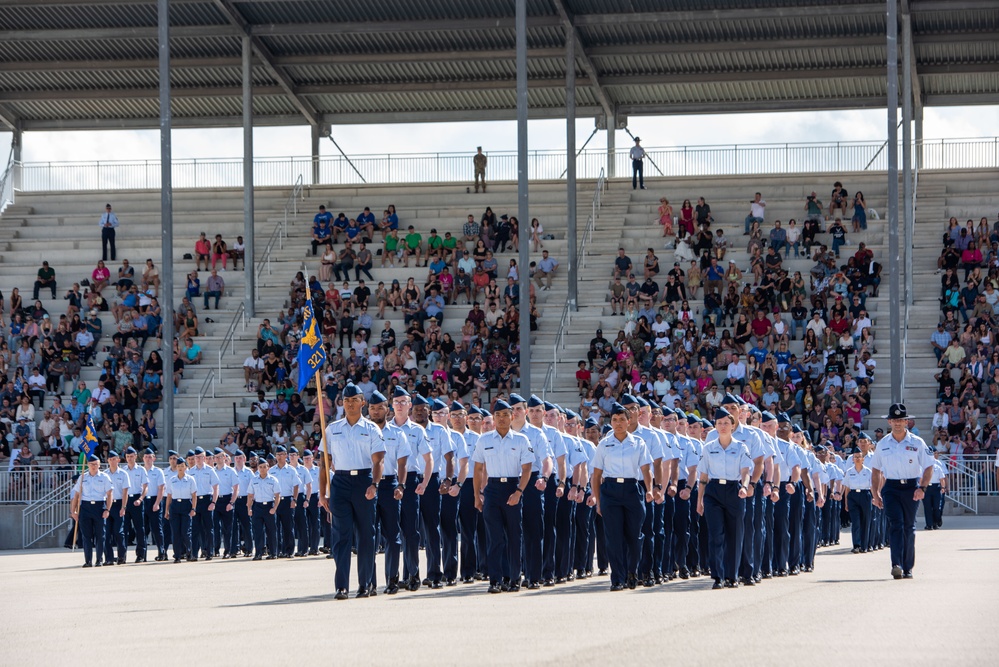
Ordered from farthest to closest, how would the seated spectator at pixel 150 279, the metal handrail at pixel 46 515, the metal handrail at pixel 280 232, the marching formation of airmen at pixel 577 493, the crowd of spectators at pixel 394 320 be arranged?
the metal handrail at pixel 280 232
the seated spectator at pixel 150 279
the crowd of spectators at pixel 394 320
the metal handrail at pixel 46 515
the marching formation of airmen at pixel 577 493

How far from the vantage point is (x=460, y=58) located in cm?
4088

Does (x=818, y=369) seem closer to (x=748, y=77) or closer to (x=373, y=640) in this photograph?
(x=748, y=77)

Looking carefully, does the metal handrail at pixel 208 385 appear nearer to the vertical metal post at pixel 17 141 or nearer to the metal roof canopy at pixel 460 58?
the metal roof canopy at pixel 460 58

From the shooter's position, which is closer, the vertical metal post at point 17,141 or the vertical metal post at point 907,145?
the vertical metal post at point 907,145

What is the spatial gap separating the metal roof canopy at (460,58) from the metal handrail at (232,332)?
260 inches

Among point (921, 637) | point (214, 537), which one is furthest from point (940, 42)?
point (921, 637)

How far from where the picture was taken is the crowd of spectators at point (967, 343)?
3064cm

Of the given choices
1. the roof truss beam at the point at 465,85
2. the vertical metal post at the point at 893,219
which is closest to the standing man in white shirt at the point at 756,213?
the roof truss beam at the point at 465,85

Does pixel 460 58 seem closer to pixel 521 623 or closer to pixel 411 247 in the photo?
pixel 411 247

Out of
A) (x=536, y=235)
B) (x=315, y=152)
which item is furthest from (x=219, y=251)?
(x=536, y=235)

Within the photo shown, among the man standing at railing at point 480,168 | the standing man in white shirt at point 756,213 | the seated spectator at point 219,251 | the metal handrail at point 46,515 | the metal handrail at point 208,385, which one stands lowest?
the metal handrail at point 46,515

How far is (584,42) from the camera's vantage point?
131 feet

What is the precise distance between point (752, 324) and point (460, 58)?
11.8 meters

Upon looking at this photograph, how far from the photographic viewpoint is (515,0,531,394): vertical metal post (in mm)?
29594
